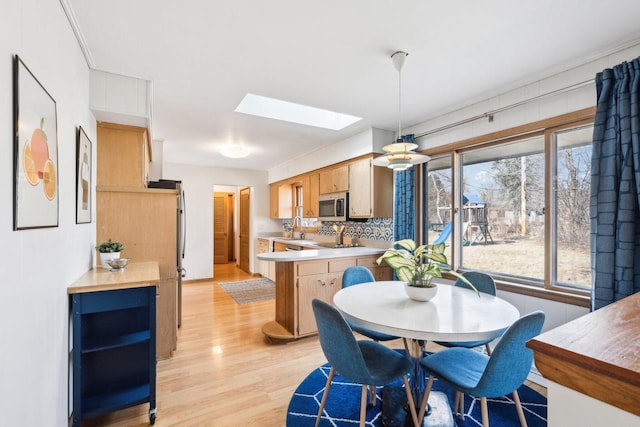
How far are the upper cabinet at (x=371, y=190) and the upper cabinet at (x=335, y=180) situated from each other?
211mm

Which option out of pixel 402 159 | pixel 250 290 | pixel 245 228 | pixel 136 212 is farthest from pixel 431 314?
pixel 245 228

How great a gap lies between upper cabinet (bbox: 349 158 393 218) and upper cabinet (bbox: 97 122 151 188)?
A: 96.5 inches

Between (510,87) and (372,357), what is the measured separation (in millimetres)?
2519

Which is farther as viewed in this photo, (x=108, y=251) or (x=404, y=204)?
(x=404, y=204)

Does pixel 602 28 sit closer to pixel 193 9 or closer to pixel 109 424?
pixel 193 9

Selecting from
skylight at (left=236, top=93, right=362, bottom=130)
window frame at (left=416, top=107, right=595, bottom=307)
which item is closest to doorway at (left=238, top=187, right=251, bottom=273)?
skylight at (left=236, top=93, right=362, bottom=130)

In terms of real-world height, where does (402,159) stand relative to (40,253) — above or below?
above

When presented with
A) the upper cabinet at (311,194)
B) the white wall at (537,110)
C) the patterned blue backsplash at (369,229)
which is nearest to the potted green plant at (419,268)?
the white wall at (537,110)

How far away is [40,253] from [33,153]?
442 mm

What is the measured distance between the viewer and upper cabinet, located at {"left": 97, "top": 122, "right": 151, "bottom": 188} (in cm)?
260

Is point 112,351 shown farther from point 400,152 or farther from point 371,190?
point 371,190

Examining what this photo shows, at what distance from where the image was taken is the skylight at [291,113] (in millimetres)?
3158

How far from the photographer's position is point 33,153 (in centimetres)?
121

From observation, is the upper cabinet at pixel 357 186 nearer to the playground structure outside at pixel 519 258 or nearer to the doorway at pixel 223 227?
the playground structure outside at pixel 519 258
